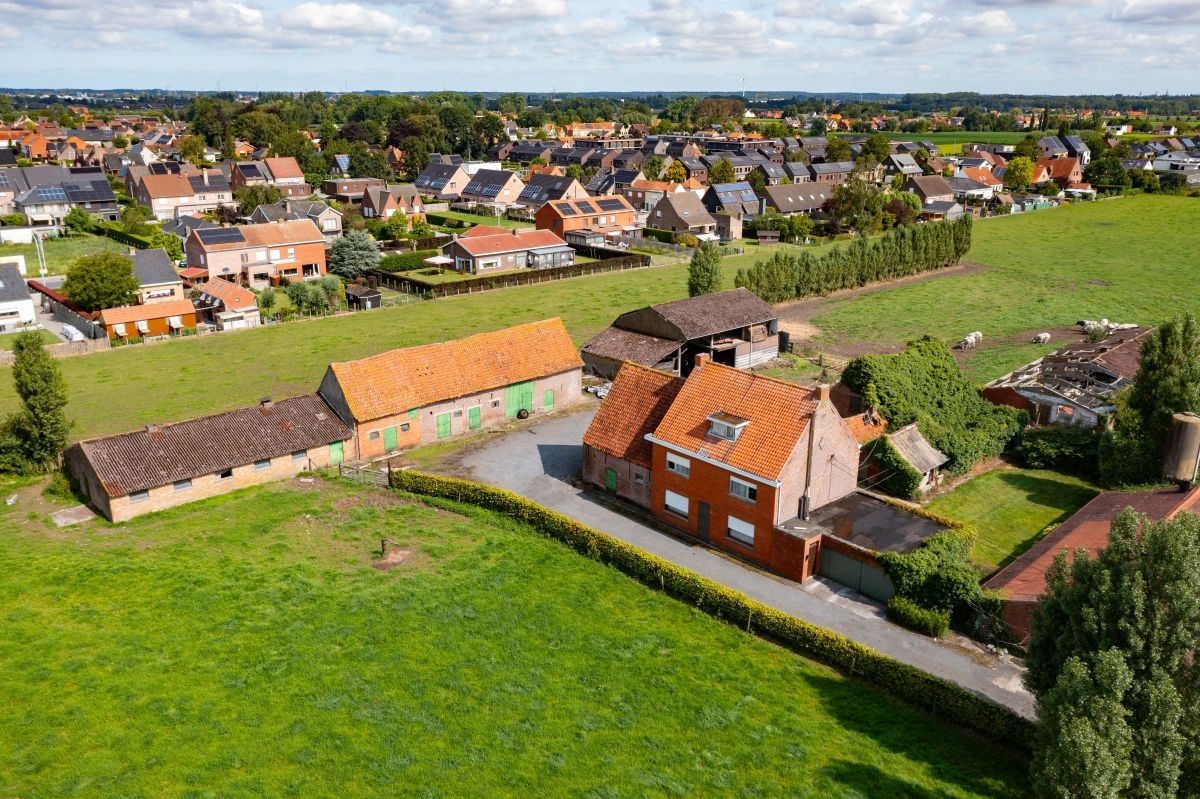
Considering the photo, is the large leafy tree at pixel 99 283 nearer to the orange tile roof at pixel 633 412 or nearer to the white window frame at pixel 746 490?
the orange tile roof at pixel 633 412

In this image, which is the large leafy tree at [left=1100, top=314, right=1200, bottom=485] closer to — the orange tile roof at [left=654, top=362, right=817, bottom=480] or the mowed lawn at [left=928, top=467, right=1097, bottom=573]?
the mowed lawn at [left=928, top=467, right=1097, bottom=573]

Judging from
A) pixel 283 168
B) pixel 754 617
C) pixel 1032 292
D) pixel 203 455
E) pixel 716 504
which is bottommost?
pixel 754 617

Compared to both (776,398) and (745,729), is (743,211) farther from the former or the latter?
(745,729)

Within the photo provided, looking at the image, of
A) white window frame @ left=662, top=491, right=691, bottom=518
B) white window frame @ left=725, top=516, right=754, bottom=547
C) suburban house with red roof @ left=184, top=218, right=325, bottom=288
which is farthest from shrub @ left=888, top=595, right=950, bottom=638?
suburban house with red roof @ left=184, top=218, right=325, bottom=288

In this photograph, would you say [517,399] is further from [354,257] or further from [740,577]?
[354,257]

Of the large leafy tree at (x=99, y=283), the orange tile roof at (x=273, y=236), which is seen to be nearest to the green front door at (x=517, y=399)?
the large leafy tree at (x=99, y=283)

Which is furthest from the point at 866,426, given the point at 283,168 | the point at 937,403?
the point at 283,168
